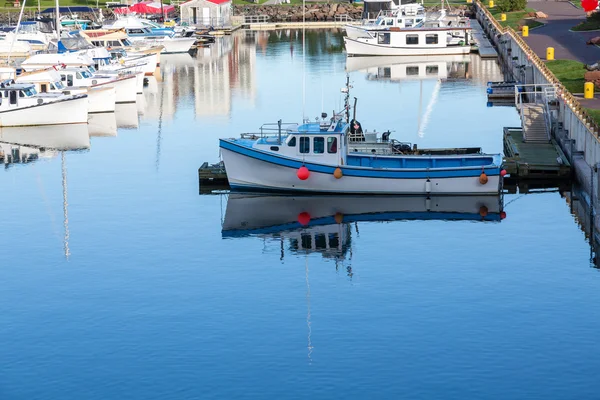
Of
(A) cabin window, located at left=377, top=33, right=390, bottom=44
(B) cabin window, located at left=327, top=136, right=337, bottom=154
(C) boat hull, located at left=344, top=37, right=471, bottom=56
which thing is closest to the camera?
(B) cabin window, located at left=327, top=136, right=337, bottom=154

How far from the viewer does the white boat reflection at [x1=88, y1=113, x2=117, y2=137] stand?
73.8 meters

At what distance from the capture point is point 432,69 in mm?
105438

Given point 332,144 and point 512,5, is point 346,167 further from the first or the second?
point 512,5

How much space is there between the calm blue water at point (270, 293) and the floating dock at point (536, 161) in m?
2.04

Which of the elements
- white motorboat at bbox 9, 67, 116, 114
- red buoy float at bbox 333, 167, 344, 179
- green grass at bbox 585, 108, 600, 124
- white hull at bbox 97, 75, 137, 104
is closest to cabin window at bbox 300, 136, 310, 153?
red buoy float at bbox 333, 167, 344, 179

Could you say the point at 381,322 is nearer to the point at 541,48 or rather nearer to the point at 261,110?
the point at 261,110

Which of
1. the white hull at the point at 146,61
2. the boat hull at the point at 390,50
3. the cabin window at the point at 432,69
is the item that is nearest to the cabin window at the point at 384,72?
the cabin window at the point at 432,69

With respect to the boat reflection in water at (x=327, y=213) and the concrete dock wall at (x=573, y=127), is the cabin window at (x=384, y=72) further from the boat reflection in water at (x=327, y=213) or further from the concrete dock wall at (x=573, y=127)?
the boat reflection in water at (x=327, y=213)

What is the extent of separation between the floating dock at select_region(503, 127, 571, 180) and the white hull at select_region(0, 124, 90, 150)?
24501 mm

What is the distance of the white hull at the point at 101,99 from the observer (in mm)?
80000

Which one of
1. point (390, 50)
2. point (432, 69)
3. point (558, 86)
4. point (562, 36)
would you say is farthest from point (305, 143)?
point (390, 50)

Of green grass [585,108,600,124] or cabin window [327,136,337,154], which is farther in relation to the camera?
green grass [585,108,600,124]

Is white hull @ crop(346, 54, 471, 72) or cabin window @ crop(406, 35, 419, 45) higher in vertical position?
cabin window @ crop(406, 35, 419, 45)

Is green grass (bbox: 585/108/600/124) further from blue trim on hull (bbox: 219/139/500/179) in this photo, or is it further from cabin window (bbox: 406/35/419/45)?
cabin window (bbox: 406/35/419/45)
